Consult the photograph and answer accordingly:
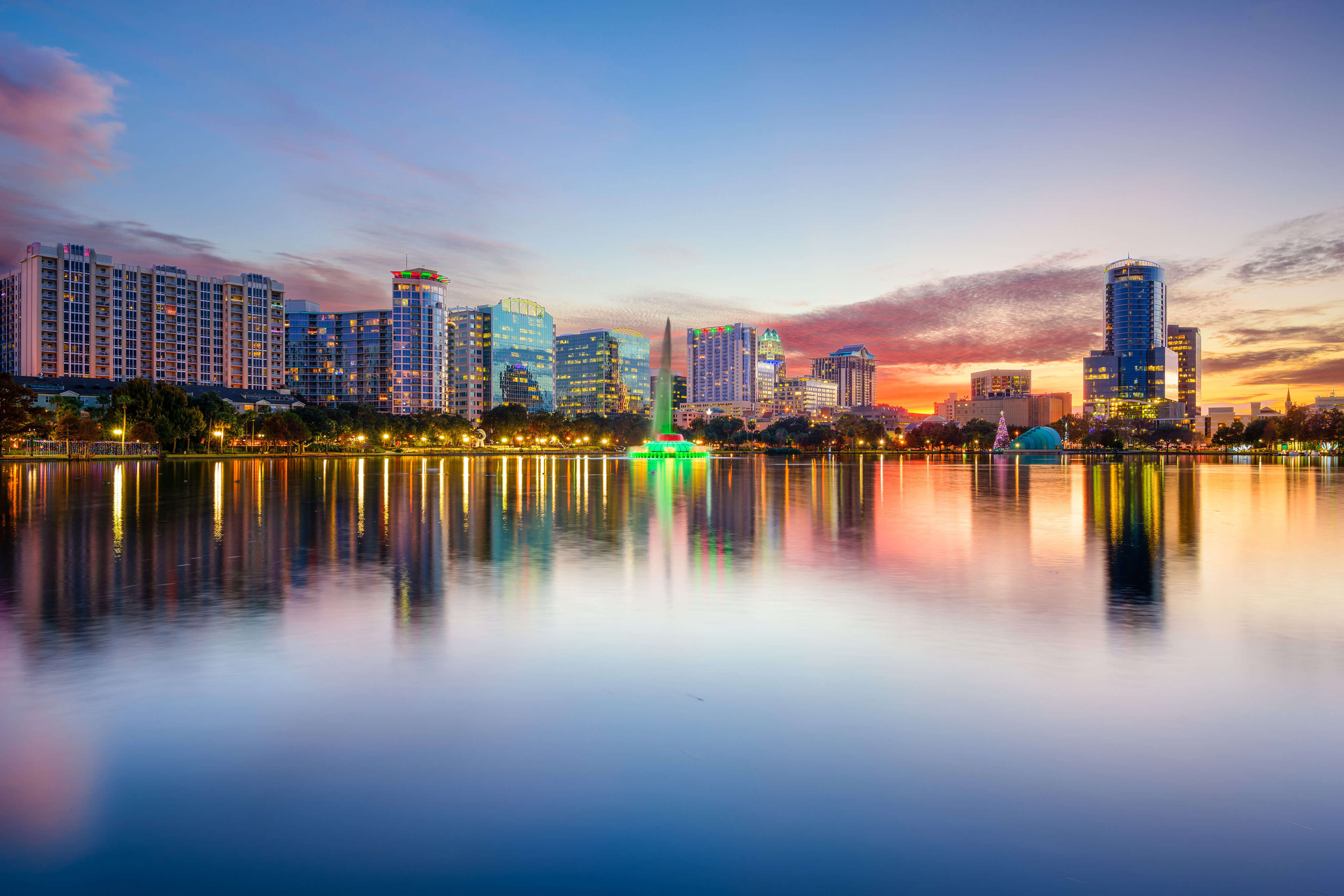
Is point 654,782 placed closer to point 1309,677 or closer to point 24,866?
point 24,866

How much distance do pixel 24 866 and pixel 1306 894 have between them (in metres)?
8.74

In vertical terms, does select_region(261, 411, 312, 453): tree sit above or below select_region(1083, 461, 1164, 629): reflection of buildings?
above

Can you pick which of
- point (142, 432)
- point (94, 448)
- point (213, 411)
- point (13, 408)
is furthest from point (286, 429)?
point (13, 408)

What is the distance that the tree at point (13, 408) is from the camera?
261 ft

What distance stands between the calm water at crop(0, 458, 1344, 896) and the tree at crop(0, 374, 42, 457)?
7925 cm

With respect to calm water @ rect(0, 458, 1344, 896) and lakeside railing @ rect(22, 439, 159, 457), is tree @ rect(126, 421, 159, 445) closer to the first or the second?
lakeside railing @ rect(22, 439, 159, 457)

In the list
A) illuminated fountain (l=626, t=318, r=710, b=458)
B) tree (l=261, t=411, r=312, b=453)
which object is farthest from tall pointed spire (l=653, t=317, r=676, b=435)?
tree (l=261, t=411, r=312, b=453)

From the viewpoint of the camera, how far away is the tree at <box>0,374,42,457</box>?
7944 centimetres

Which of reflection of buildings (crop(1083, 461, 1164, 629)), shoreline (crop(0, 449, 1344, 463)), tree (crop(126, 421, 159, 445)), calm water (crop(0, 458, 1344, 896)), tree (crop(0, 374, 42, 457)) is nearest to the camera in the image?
calm water (crop(0, 458, 1344, 896))

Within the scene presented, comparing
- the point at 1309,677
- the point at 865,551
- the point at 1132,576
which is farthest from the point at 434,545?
the point at 1309,677

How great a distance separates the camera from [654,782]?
6691 millimetres

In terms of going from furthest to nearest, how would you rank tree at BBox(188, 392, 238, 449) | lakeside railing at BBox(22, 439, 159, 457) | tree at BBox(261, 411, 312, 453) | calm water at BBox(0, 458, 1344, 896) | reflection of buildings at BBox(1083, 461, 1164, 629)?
tree at BBox(261, 411, 312, 453)
tree at BBox(188, 392, 238, 449)
lakeside railing at BBox(22, 439, 159, 457)
reflection of buildings at BBox(1083, 461, 1164, 629)
calm water at BBox(0, 458, 1344, 896)

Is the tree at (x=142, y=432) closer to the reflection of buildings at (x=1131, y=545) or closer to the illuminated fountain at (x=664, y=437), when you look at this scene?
the illuminated fountain at (x=664, y=437)

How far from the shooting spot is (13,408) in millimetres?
80125
